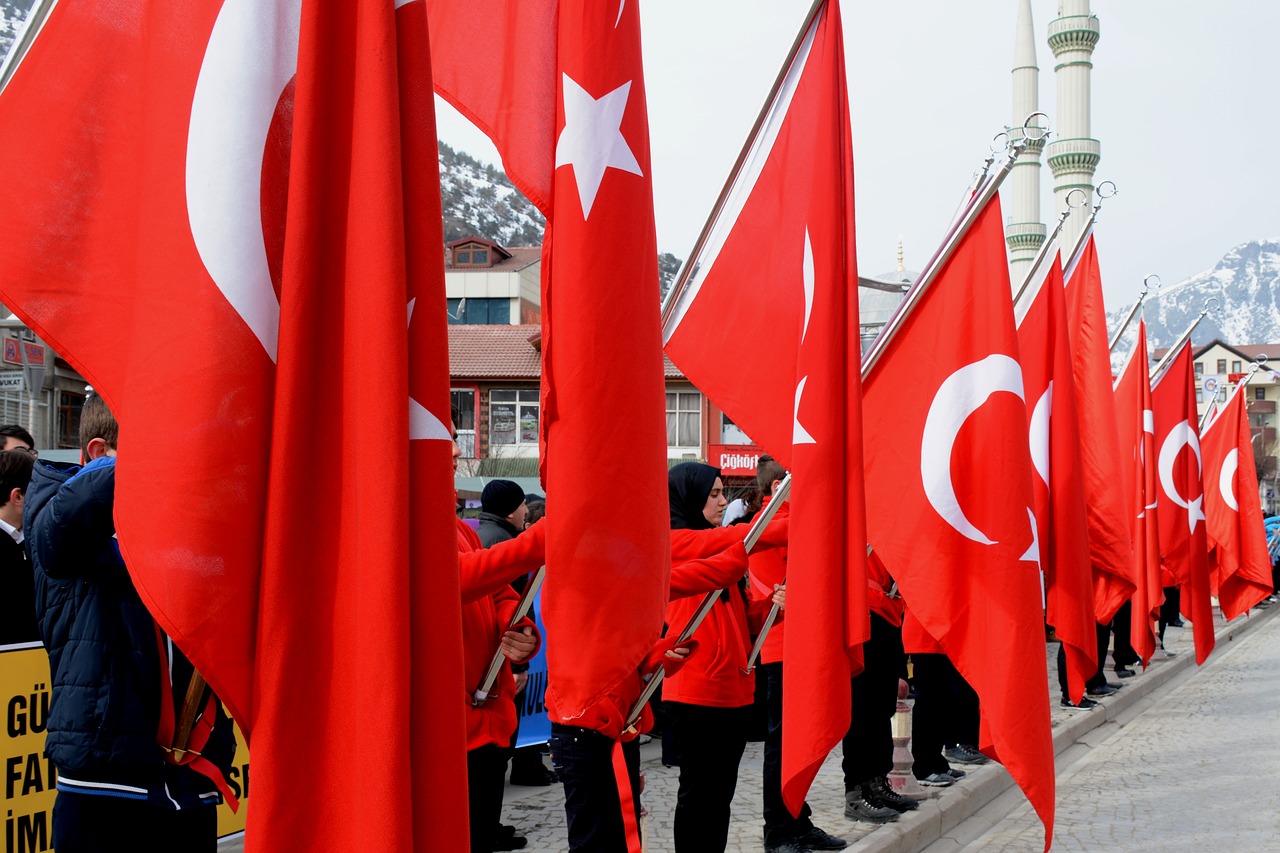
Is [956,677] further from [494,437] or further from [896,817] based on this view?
[494,437]

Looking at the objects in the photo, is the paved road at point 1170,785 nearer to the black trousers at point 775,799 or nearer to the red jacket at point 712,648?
the black trousers at point 775,799

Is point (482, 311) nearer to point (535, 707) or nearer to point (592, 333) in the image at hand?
point (535, 707)

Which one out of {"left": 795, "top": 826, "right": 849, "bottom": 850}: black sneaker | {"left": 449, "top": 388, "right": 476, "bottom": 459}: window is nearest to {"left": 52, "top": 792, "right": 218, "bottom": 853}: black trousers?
{"left": 795, "top": 826, "right": 849, "bottom": 850}: black sneaker

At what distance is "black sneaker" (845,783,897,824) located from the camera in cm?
712

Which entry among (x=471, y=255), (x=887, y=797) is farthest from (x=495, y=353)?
(x=887, y=797)

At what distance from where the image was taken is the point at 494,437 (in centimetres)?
4344

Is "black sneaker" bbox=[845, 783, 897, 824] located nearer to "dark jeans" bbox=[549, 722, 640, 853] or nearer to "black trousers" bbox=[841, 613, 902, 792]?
"black trousers" bbox=[841, 613, 902, 792]

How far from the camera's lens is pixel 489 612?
186 inches

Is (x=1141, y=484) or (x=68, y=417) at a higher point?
(x=68, y=417)

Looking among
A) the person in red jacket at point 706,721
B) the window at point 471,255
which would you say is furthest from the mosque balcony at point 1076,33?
the person in red jacket at point 706,721

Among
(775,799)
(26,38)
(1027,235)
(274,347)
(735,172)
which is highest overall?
(1027,235)

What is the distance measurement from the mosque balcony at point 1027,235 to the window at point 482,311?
1990 centimetres

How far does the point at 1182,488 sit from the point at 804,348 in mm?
8929

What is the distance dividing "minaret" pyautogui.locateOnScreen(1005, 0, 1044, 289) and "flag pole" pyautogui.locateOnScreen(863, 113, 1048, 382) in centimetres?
3486
